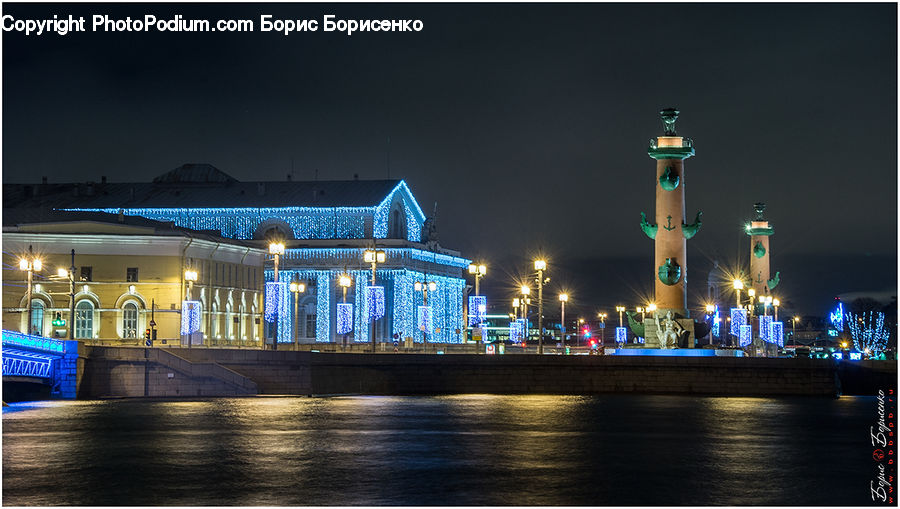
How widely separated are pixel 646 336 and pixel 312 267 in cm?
5245

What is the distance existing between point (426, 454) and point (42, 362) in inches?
1015

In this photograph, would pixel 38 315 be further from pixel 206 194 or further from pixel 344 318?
pixel 206 194

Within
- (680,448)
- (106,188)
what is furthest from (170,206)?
(680,448)

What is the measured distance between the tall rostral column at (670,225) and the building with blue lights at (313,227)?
46928 millimetres

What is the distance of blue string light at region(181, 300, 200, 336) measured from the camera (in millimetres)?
84688

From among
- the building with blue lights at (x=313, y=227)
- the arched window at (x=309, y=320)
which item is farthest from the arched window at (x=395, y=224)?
the arched window at (x=309, y=320)

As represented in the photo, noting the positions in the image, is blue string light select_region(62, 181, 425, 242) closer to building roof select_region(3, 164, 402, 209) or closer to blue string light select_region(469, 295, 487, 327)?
building roof select_region(3, 164, 402, 209)

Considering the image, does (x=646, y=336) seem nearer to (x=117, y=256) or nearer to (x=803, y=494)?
(x=117, y=256)

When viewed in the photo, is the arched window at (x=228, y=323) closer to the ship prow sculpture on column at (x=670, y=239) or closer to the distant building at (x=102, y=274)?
the distant building at (x=102, y=274)

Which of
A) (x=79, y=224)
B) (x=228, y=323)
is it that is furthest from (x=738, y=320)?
(x=79, y=224)

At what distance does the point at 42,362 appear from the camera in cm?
6088

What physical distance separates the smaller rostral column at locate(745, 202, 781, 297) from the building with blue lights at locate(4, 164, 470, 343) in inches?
1055

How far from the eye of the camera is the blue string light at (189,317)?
84688 millimetres

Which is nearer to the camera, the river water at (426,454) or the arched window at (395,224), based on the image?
the river water at (426,454)
